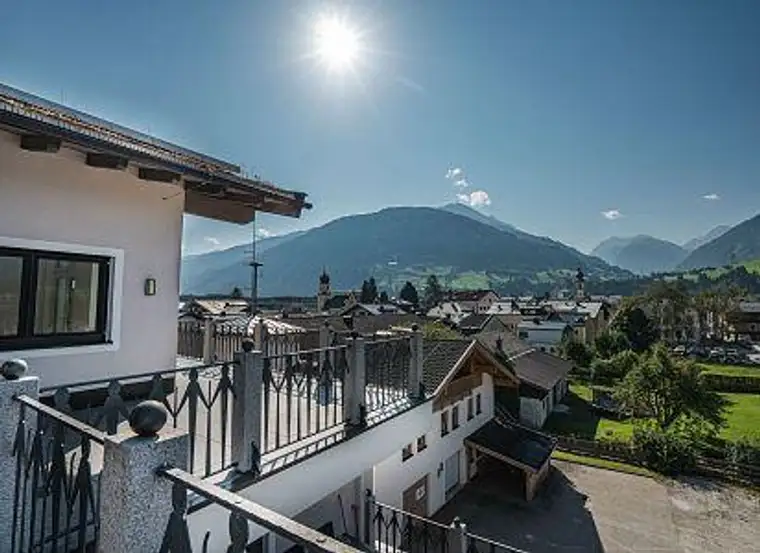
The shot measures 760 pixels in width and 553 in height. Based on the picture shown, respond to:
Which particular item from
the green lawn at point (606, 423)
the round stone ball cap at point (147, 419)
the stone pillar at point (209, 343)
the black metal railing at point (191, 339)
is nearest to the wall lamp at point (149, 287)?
the stone pillar at point (209, 343)

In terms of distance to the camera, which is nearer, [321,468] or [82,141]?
[82,141]

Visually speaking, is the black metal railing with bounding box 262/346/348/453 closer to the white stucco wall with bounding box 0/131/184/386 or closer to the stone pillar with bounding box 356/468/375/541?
the white stucco wall with bounding box 0/131/184/386

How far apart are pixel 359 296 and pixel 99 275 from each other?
82.8 m

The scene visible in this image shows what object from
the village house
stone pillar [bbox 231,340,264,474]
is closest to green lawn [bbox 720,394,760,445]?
stone pillar [bbox 231,340,264,474]

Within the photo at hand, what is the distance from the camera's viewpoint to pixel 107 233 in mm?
6020

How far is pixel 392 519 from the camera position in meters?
9.49

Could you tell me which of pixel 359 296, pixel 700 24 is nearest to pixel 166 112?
pixel 700 24

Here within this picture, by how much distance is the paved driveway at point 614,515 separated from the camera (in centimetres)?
1376

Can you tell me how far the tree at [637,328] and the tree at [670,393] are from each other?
29053 mm

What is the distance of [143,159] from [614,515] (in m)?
17.6

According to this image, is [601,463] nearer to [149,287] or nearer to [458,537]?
[458,537]

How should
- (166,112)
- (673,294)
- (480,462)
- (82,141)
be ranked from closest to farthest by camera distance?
1. (82,141)
2. (166,112)
3. (480,462)
4. (673,294)

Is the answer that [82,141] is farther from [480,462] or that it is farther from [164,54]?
[480,462]

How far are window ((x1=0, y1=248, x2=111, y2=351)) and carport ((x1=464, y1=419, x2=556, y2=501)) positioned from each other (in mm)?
14438
